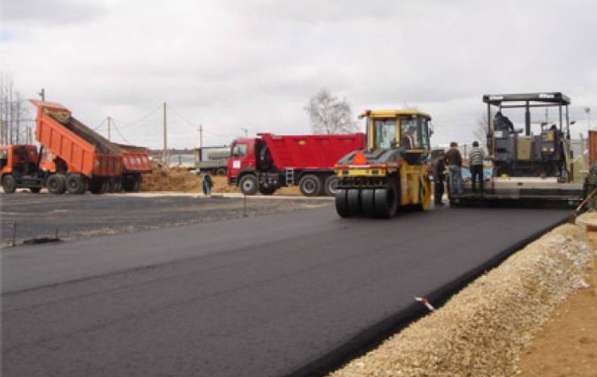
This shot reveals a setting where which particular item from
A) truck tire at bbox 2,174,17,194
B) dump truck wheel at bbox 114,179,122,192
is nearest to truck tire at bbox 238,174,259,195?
dump truck wheel at bbox 114,179,122,192

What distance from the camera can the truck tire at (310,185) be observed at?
81.4 feet

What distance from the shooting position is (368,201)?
13617 millimetres

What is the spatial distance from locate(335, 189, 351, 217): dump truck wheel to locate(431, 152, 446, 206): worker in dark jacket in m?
4.76

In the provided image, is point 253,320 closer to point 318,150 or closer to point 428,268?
point 428,268

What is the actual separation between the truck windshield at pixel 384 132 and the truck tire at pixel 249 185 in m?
11.2

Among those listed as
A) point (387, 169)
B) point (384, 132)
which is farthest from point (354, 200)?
point (384, 132)

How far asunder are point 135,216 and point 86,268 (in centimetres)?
845

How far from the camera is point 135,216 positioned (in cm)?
1642

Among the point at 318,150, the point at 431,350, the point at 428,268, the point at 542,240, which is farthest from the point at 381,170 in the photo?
the point at 318,150

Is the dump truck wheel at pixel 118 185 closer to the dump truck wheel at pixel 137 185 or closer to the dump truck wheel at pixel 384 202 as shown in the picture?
the dump truck wheel at pixel 137 185

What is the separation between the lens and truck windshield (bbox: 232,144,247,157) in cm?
2635

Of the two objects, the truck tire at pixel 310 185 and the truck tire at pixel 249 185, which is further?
the truck tire at pixel 249 185

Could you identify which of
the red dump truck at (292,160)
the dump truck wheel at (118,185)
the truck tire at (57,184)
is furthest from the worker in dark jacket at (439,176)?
the truck tire at (57,184)

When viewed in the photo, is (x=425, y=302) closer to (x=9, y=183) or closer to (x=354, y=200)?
(x=354, y=200)
